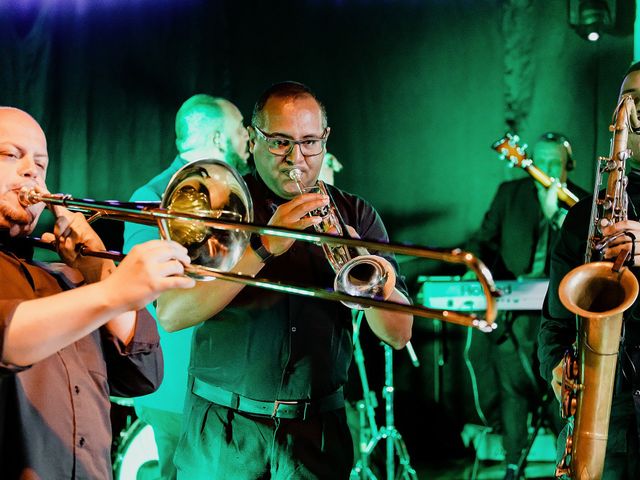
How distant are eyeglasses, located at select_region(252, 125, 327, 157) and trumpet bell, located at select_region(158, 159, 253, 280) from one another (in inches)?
19.5

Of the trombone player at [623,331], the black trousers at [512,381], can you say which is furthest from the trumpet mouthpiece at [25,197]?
the black trousers at [512,381]

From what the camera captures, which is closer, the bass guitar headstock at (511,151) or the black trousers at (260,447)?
the black trousers at (260,447)

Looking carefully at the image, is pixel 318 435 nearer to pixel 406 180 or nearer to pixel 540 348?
pixel 540 348

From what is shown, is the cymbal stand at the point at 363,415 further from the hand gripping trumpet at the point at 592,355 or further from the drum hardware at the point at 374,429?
the hand gripping trumpet at the point at 592,355

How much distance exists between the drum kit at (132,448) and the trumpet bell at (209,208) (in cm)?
266

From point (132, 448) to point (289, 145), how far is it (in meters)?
2.63

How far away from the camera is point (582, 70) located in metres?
4.73

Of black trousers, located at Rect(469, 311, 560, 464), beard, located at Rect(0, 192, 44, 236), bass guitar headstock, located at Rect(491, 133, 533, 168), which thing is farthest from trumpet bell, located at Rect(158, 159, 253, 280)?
black trousers, located at Rect(469, 311, 560, 464)

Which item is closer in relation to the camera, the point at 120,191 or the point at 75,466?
the point at 75,466

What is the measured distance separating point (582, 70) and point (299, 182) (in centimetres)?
271

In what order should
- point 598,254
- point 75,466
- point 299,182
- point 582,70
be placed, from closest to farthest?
point 75,466 < point 598,254 < point 299,182 < point 582,70

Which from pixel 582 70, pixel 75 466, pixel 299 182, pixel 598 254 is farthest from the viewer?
pixel 582 70

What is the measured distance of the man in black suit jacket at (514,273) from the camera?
493 centimetres

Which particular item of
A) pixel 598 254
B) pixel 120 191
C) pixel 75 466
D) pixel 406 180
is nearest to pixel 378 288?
pixel 598 254
